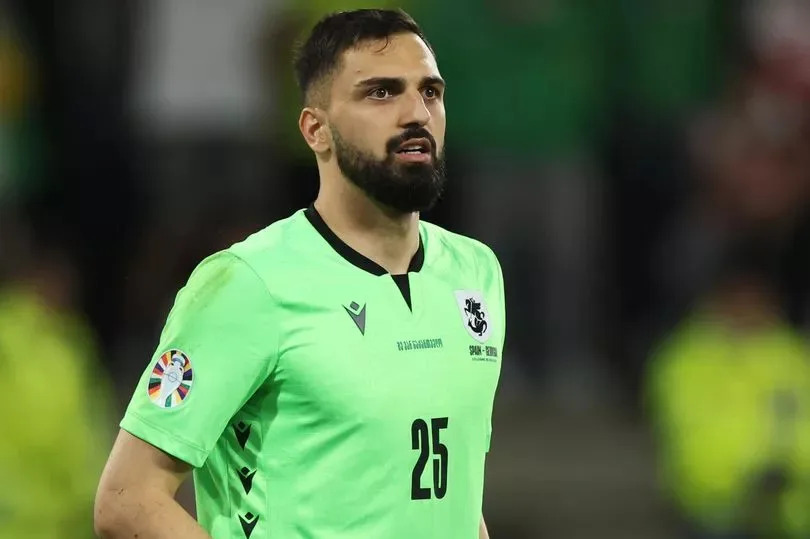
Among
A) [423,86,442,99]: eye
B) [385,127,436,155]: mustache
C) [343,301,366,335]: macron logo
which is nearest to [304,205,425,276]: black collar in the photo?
[343,301,366,335]: macron logo

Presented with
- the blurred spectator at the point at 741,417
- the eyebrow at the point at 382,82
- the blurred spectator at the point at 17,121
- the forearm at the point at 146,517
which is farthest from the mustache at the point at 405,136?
the blurred spectator at the point at 17,121

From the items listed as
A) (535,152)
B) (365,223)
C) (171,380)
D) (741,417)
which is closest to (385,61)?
(365,223)

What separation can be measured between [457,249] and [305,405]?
661 mm

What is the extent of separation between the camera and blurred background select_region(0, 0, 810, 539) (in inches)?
356

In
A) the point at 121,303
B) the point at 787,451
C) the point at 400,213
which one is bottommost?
the point at 787,451

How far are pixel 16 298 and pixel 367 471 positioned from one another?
4.67m

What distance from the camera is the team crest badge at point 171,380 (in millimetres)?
3605

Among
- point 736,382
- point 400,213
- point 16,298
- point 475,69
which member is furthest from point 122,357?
point 400,213

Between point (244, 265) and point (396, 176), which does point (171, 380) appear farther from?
point (396, 176)

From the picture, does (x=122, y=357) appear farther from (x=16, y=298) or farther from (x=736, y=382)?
(x=736, y=382)

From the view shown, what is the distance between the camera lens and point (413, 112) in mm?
3783

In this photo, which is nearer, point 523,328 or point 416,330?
point 416,330

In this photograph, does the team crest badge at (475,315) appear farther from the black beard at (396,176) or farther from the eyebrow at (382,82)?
the eyebrow at (382,82)

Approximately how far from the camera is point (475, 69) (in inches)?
353
